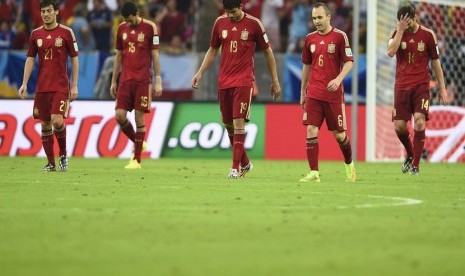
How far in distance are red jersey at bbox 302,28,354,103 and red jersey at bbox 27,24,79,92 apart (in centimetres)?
357

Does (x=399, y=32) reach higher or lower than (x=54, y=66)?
higher

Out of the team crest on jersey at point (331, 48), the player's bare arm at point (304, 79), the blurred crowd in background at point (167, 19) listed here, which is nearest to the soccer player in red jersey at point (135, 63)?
the player's bare arm at point (304, 79)

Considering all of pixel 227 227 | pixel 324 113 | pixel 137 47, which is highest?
pixel 137 47

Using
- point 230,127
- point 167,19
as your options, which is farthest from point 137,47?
point 167,19

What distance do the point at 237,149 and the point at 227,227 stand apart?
644 cm

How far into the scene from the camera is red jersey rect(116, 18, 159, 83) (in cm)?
1769

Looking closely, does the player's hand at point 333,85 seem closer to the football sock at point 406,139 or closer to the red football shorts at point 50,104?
the football sock at point 406,139

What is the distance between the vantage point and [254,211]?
33.2 feet

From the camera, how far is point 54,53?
16438 millimetres

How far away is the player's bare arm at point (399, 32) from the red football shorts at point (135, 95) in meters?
3.66

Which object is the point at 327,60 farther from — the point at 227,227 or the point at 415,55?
the point at 227,227

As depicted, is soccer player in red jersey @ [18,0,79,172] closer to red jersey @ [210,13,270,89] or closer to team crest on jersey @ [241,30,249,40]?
red jersey @ [210,13,270,89]

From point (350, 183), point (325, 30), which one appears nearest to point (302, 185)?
point (350, 183)

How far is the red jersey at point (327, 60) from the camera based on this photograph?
14.7 metres
